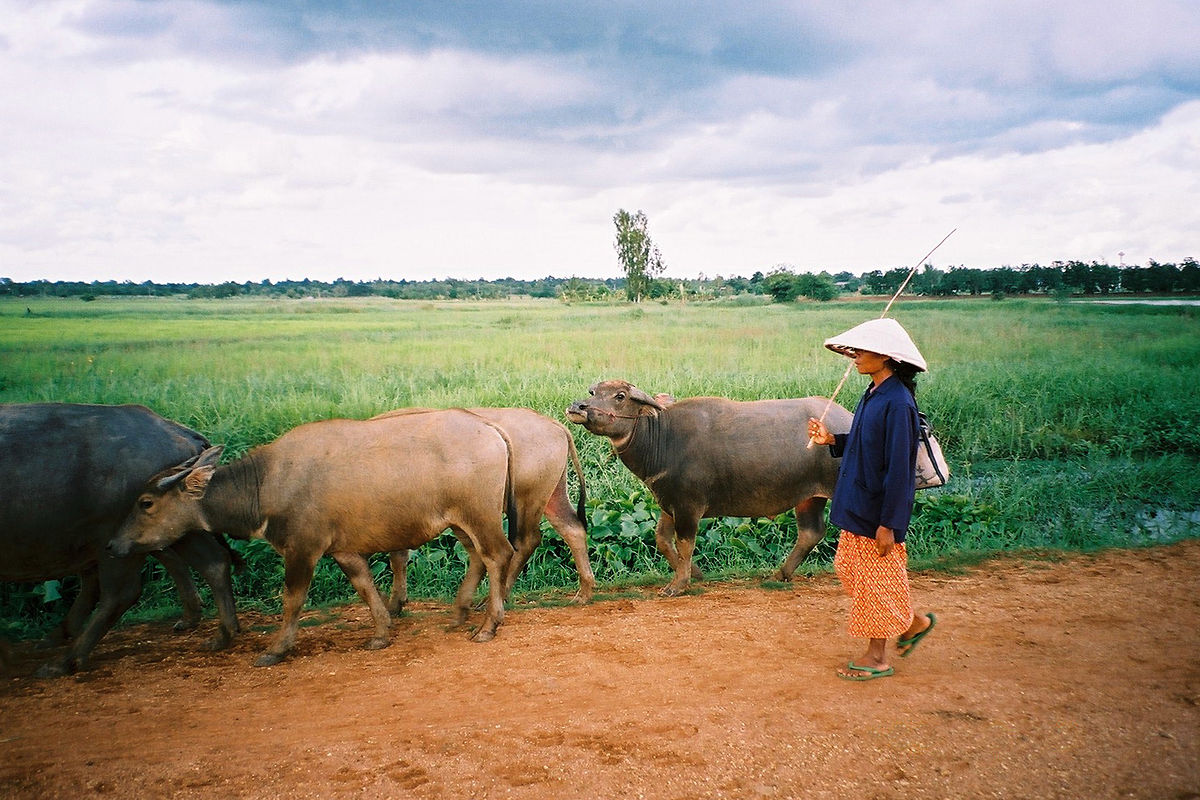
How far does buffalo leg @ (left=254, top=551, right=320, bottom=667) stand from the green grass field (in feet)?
5.02

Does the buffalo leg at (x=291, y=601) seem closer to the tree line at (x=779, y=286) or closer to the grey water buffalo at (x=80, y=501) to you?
the grey water buffalo at (x=80, y=501)

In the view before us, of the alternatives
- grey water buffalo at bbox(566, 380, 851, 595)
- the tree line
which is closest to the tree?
the tree line

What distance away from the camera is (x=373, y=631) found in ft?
16.0

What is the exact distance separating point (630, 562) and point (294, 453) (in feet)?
10.7

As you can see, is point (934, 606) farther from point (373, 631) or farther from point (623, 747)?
point (373, 631)

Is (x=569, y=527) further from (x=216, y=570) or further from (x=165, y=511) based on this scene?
(x=165, y=511)

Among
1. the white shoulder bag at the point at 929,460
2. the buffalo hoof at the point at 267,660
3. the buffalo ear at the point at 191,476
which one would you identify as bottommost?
the buffalo hoof at the point at 267,660

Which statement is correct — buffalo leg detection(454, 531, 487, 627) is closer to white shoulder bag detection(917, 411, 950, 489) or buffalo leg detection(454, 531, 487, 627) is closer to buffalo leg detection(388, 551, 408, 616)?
buffalo leg detection(388, 551, 408, 616)

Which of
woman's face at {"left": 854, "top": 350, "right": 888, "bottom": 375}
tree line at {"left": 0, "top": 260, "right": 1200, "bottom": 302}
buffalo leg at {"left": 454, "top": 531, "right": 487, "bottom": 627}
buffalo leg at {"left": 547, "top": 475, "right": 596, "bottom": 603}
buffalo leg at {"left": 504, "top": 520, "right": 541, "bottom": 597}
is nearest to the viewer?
woman's face at {"left": 854, "top": 350, "right": 888, "bottom": 375}

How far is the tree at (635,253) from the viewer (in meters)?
11.6

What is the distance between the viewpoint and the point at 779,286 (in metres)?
14.3

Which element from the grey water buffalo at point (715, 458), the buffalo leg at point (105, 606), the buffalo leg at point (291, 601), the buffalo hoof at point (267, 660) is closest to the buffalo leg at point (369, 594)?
the buffalo leg at point (291, 601)

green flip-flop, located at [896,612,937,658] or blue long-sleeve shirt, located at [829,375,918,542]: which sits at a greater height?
blue long-sleeve shirt, located at [829,375,918,542]

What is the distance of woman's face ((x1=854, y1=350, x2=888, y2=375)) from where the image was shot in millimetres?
3773
